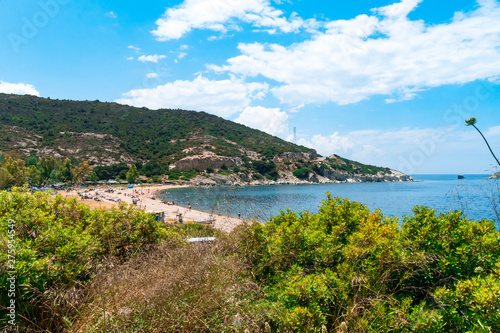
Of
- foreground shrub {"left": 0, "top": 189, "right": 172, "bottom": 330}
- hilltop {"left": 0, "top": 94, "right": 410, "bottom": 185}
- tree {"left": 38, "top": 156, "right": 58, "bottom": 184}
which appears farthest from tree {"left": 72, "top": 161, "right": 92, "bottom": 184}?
hilltop {"left": 0, "top": 94, "right": 410, "bottom": 185}

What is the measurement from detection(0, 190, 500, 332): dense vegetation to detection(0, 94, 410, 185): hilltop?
8302cm

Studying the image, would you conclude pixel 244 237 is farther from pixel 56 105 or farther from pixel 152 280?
pixel 56 105

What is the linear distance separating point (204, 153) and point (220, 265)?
109069 mm

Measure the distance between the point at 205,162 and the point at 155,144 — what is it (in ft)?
84.8

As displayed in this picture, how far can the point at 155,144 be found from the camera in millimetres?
115250

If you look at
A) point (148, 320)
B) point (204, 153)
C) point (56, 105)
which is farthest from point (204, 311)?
point (56, 105)

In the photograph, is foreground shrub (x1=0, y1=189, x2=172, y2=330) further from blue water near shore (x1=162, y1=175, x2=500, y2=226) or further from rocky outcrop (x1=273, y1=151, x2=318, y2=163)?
rocky outcrop (x1=273, y1=151, x2=318, y2=163)

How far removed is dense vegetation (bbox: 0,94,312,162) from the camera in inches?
3743

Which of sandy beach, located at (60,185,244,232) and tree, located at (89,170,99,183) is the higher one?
tree, located at (89,170,99,183)

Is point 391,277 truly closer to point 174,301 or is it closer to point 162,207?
point 174,301

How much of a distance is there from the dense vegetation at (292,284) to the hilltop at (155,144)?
83.0m

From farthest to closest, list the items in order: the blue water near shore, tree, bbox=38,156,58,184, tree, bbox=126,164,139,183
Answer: tree, bbox=126,164,139,183 < tree, bbox=38,156,58,184 < the blue water near shore

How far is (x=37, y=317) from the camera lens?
260cm

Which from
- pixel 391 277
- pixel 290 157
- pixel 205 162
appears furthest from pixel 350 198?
pixel 290 157
